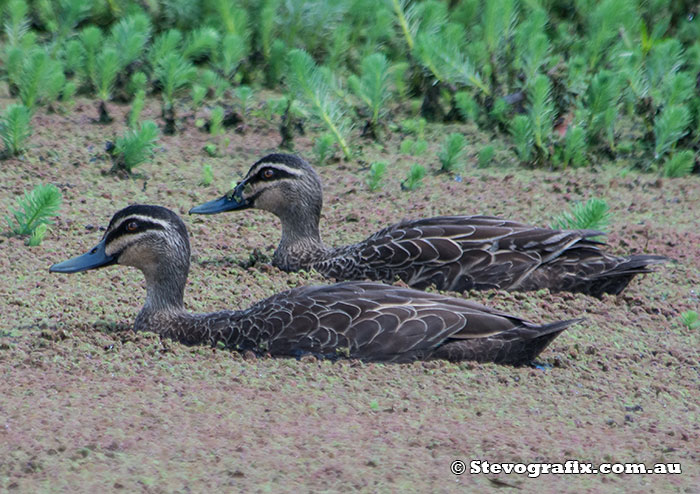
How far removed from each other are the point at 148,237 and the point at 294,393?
1.58m

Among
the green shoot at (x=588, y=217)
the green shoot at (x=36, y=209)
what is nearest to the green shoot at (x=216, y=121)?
the green shoot at (x=36, y=209)

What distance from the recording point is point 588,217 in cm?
826

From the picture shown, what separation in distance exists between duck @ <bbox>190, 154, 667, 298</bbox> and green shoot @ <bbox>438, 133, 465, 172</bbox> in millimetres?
1888

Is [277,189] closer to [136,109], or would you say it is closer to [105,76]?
[136,109]

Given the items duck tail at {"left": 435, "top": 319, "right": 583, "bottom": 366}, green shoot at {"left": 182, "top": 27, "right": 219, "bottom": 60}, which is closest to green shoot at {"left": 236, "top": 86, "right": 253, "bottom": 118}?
green shoot at {"left": 182, "top": 27, "right": 219, "bottom": 60}

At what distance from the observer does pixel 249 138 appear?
34.4 ft

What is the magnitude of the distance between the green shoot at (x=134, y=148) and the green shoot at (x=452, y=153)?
2396 mm

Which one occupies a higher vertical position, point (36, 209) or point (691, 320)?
point (36, 209)

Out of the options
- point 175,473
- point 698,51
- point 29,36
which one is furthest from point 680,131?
point 175,473

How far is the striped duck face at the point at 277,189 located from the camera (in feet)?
27.7

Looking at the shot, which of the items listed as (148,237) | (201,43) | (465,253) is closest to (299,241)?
(465,253)

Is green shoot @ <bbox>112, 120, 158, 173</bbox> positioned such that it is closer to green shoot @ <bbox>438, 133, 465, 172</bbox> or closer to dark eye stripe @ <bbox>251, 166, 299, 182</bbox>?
dark eye stripe @ <bbox>251, 166, 299, 182</bbox>

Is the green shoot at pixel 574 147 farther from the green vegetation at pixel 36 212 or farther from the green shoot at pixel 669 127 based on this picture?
the green vegetation at pixel 36 212

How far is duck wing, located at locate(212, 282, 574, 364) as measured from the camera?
6137mm
